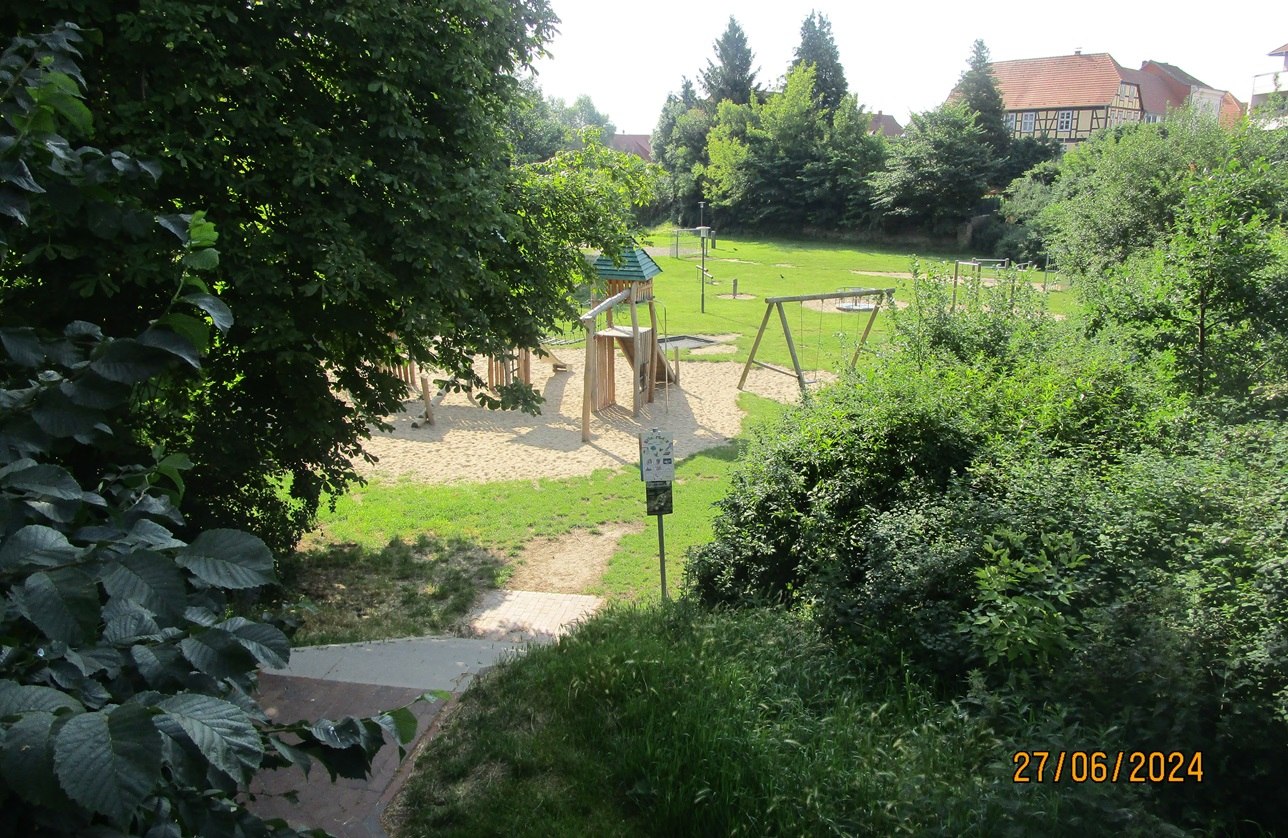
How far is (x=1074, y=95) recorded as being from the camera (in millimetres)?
63406

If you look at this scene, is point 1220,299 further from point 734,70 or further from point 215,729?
point 734,70

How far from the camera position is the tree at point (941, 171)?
50031 mm

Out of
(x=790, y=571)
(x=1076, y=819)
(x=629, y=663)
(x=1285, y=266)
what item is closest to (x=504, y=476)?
(x=790, y=571)

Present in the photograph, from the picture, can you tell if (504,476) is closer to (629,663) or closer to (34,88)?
(629,663)

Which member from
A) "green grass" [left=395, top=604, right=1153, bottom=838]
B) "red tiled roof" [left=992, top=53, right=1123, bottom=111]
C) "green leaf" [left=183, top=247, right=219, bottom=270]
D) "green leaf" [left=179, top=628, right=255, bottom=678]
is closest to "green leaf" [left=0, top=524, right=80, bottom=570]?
"green leaf" [left=179, top=628, right=255, bottom=678]

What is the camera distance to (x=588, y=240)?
9516 mm

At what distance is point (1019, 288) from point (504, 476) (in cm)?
765

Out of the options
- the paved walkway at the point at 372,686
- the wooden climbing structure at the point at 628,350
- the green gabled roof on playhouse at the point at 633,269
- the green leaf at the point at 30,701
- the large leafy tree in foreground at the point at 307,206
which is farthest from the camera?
the green gabled roof on playhouse at the point at 633,269

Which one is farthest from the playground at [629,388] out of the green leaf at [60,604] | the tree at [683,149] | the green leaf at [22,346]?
the tree at [683,149]

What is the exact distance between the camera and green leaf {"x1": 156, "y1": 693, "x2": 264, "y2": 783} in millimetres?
1500

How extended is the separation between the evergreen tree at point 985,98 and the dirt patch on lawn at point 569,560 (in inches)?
1904

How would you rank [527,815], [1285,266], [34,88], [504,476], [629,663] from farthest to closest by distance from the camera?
[504,476] → [1285,266] → [629,663] → [527,815] → [34,88]

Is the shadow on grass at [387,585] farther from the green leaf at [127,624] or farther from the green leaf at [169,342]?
the green leaf at [169,342]

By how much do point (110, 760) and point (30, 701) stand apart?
0.21 meters
